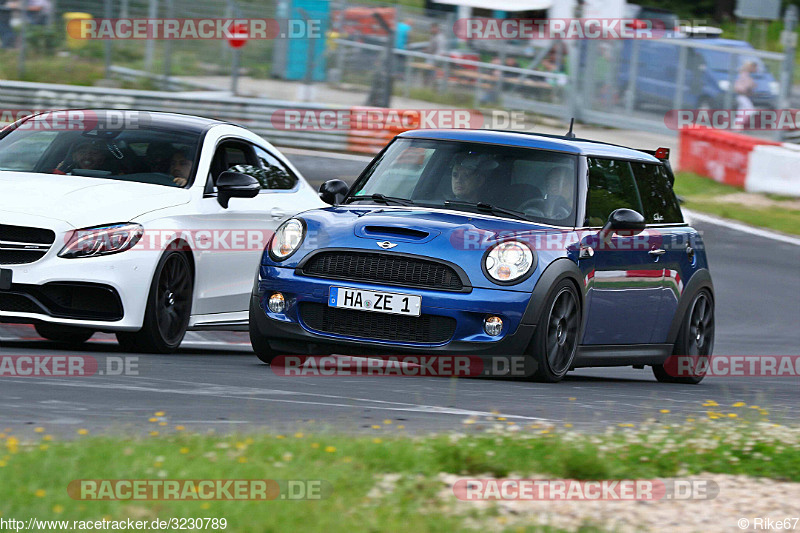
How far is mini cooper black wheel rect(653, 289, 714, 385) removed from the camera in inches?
404

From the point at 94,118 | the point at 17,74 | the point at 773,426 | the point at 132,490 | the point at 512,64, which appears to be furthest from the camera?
the point at 512,64

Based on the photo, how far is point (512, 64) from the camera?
98.3 ft

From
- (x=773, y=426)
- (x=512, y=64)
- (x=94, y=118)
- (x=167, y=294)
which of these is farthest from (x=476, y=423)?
(x=512, y=64)

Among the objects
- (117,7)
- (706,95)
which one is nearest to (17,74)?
(117,7)

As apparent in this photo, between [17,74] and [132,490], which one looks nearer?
[132,490]

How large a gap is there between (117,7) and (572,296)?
19310 millimetres

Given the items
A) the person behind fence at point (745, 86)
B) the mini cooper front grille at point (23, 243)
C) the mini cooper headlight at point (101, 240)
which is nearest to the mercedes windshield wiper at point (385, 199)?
the mini cooper headlight at point (101, 240)

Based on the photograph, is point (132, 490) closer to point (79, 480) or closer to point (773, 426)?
point (79, 480)

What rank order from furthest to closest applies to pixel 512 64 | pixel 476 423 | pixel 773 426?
pixel 512 64
pixel 773 426
pixel 476 423

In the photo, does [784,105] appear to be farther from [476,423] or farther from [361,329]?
[476,423]

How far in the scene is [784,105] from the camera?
26328mm

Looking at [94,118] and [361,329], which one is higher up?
[94,118]

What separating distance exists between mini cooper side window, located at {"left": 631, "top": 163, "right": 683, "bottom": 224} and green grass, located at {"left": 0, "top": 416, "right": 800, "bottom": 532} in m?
3.67

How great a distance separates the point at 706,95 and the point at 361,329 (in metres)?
20.3
